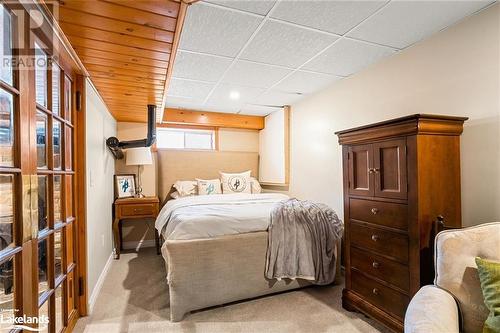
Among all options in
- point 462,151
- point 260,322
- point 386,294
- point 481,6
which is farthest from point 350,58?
point 260,322

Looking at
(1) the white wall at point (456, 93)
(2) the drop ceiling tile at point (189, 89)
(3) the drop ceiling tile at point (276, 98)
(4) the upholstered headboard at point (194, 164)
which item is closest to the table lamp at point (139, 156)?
(4) the upholstered headboard at point (194, 164)

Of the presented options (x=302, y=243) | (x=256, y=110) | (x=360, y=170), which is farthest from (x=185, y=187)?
(x=360, y=170)

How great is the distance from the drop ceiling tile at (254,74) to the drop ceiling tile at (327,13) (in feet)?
2.57

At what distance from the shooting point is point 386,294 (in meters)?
1.78

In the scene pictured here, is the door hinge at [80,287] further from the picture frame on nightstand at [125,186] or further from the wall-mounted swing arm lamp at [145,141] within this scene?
the picture frame on nightstand at [125,186]

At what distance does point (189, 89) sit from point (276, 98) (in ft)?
4.10

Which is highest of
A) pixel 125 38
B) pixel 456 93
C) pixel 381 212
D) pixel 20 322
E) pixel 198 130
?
pixel 125 38

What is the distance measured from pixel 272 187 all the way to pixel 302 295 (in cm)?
232

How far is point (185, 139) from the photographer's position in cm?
461

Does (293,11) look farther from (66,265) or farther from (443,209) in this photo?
(66,265)

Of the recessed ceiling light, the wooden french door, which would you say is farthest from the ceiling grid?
the wooden french door

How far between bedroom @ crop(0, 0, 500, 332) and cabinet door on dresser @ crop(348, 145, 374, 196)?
0.01 m

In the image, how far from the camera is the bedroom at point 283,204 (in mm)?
1190

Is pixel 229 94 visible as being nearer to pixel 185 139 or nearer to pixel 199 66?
pixel 199 66
